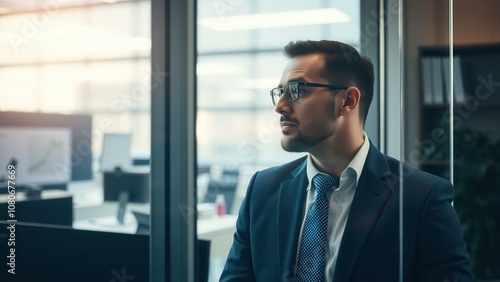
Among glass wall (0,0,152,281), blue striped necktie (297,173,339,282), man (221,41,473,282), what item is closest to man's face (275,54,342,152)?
man (221,41,473,282)

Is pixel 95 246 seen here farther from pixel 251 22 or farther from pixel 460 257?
pixel 460 257

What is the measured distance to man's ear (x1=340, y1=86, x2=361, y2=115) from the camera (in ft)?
5.11

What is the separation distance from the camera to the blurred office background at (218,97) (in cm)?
147

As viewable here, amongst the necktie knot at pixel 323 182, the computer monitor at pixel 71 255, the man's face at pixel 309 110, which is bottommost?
the computer monitor at pixel 71 255

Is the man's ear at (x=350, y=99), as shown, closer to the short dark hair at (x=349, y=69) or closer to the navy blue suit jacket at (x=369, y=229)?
the short dark hair at (x=349, y=69)

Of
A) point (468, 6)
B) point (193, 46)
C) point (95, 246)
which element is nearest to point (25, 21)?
point (193, 46)

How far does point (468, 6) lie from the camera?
1482 mm

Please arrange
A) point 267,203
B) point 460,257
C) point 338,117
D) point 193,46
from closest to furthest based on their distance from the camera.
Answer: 1. point 460,257
2. point 338,117
3. point 267,203
4. point 193,46

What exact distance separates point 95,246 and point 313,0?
3.99ft

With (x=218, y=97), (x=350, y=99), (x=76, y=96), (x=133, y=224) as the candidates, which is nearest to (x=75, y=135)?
(x=76, y=96)

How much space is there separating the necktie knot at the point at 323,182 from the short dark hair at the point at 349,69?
20 cm

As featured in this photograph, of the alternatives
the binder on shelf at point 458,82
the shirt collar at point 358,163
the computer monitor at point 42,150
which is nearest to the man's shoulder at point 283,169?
the shirt collar at point 358,163

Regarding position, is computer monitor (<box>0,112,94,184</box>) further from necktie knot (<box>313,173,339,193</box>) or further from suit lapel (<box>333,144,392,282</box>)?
suit lapel (<box>333,144,392,282</box>)

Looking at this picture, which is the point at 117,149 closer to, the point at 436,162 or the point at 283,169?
the point at 283,169
